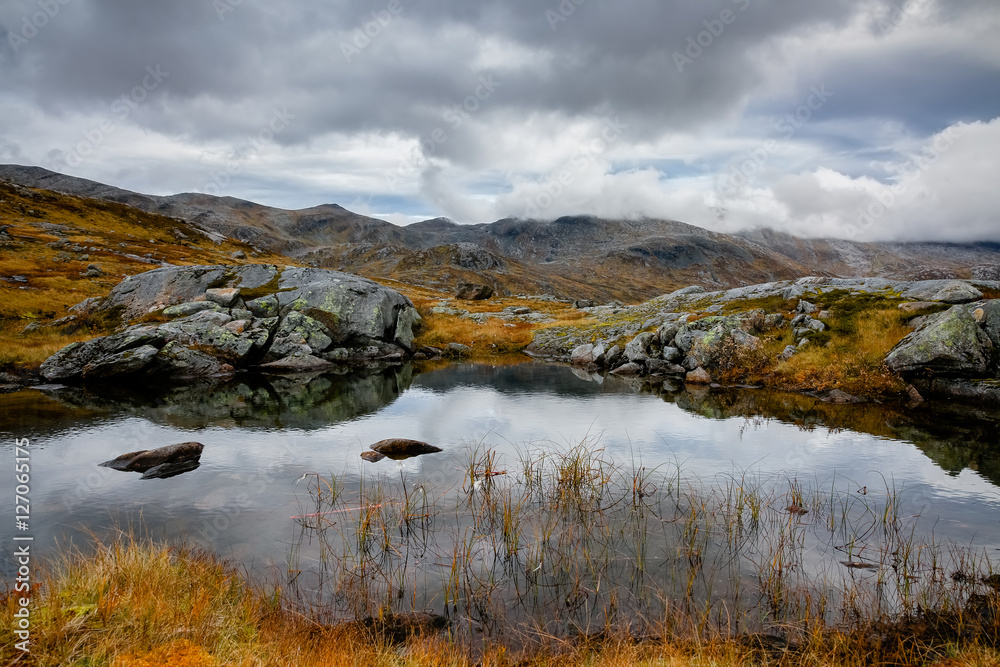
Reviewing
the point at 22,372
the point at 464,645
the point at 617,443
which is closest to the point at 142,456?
the point at 464,645

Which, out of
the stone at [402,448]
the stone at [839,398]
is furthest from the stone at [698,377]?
the stone at [402,448]

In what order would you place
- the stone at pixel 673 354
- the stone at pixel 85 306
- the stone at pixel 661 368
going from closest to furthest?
the stone at pixel 661 368 < the stone at pixel 673 354 < the stone at pixel 85 306

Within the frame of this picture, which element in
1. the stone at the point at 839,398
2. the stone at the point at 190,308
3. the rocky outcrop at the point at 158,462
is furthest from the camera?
the stone at the point at 190,308

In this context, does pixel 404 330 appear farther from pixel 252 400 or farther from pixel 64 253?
pixel 64 253

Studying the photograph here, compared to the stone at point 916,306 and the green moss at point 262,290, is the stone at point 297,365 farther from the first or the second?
the stone at point 916,306

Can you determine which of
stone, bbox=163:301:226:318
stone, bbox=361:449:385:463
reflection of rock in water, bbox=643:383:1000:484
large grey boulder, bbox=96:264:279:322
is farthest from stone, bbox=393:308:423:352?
stone, bbox=361:449:385:463

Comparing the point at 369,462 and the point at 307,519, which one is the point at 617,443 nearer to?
the point at 369,462

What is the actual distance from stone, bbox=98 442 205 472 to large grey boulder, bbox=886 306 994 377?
3522 centimetres

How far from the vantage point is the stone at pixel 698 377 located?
34.6m

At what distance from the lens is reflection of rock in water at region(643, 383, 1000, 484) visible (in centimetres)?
1783

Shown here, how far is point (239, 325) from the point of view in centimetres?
3956

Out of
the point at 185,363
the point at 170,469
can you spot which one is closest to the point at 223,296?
the point at 185,363

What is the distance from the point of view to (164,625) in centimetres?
661

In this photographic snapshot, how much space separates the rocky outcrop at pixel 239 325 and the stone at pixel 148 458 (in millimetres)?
19488
